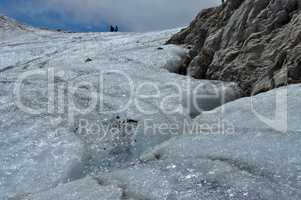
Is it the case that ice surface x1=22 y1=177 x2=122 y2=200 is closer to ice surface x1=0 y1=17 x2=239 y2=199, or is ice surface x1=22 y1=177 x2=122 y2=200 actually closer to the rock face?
ice surface x1=0 y1=17 x2=239 y2=199

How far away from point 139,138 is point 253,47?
6486mm

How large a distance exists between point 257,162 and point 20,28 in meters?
37.1

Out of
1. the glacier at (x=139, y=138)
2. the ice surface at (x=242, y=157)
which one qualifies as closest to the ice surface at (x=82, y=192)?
the glacier at (x=139, y=138)

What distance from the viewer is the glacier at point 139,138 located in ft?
31.7

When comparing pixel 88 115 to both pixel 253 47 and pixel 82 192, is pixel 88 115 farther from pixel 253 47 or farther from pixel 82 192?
pixel 253 47

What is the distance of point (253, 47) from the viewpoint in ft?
56.8

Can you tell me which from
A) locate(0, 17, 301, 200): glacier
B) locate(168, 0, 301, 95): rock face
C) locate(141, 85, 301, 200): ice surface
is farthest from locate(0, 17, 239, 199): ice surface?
locate(141, 85, 301, 200): ice surface

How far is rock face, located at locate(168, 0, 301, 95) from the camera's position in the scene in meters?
15.6

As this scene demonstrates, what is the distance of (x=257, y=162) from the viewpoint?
33.0ft

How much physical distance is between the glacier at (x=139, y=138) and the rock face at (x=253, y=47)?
86cm

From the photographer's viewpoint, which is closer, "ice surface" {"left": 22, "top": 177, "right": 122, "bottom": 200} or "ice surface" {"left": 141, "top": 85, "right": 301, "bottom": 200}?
"ice surface" {"left": 141, "top": 85, "right": 301, "bottom": 200}

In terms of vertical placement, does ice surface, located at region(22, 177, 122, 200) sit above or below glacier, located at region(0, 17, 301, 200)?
below

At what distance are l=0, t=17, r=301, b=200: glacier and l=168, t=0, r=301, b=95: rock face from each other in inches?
33.9

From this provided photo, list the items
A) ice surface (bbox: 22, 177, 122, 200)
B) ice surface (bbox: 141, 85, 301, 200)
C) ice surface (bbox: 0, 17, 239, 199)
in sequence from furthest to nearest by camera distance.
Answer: ice surface (bbox: 0, 17, 239, 199), ice surface (bbox: 22, 177, 122, 200), ice surface (bbox: 141, 85, 301, 200)
